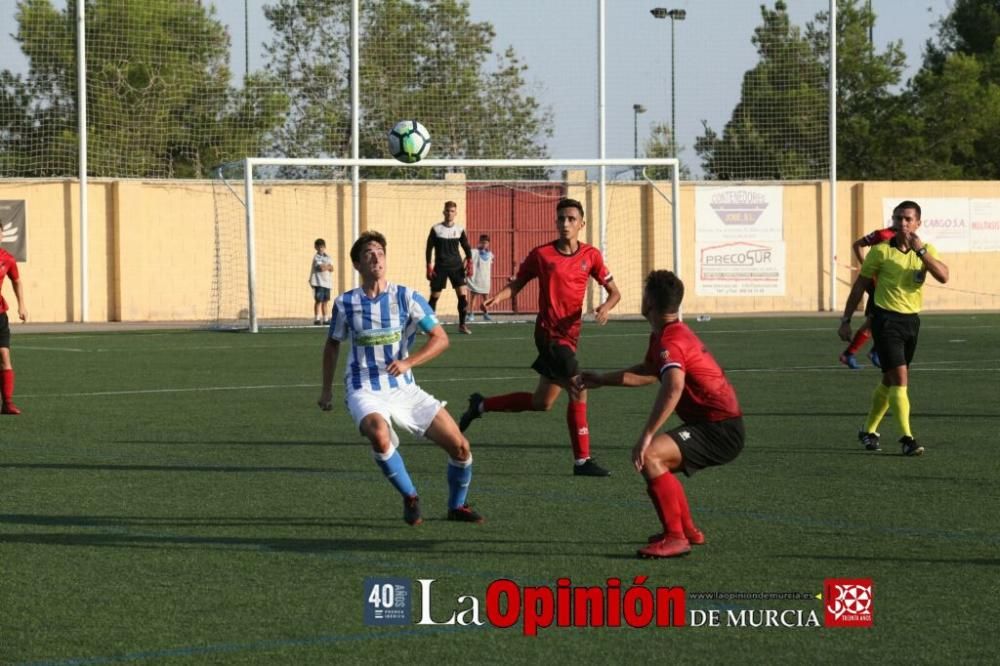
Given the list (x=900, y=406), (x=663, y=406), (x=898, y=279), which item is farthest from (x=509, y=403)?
(x=663, y=406)

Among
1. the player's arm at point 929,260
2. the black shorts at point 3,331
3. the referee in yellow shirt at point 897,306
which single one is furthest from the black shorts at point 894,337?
the black shorts at point 3,331

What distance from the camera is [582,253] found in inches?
443

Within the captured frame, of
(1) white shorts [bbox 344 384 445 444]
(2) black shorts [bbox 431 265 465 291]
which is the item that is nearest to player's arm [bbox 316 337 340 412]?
(1) white shorts [bbox 344 384 445 444]

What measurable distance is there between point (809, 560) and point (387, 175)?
34095 millimetres

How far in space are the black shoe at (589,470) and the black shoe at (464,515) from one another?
1.98 meters

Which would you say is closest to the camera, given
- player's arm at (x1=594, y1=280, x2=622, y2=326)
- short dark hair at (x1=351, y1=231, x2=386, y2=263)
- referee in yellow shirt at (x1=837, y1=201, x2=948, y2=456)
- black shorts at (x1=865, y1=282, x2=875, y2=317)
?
short dark hair at (x1=351, y1=231, x2=386, y2=263)

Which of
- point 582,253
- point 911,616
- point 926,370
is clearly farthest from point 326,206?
point 911,616

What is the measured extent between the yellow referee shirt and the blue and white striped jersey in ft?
15.3

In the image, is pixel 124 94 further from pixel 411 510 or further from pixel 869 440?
pixel 411 510

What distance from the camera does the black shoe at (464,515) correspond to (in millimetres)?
8539

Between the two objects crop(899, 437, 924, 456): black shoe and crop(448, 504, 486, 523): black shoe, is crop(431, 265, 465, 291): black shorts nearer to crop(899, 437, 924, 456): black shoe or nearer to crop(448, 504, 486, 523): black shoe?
crop(899, 437, 924, 456): black shoe

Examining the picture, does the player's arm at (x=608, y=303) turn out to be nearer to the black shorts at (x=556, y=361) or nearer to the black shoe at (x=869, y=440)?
the black shorts at (x=556, y=361)

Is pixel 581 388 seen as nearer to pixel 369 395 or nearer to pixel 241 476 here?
pixel 369 395

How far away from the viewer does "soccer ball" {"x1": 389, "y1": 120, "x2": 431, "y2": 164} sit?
85.3ft
